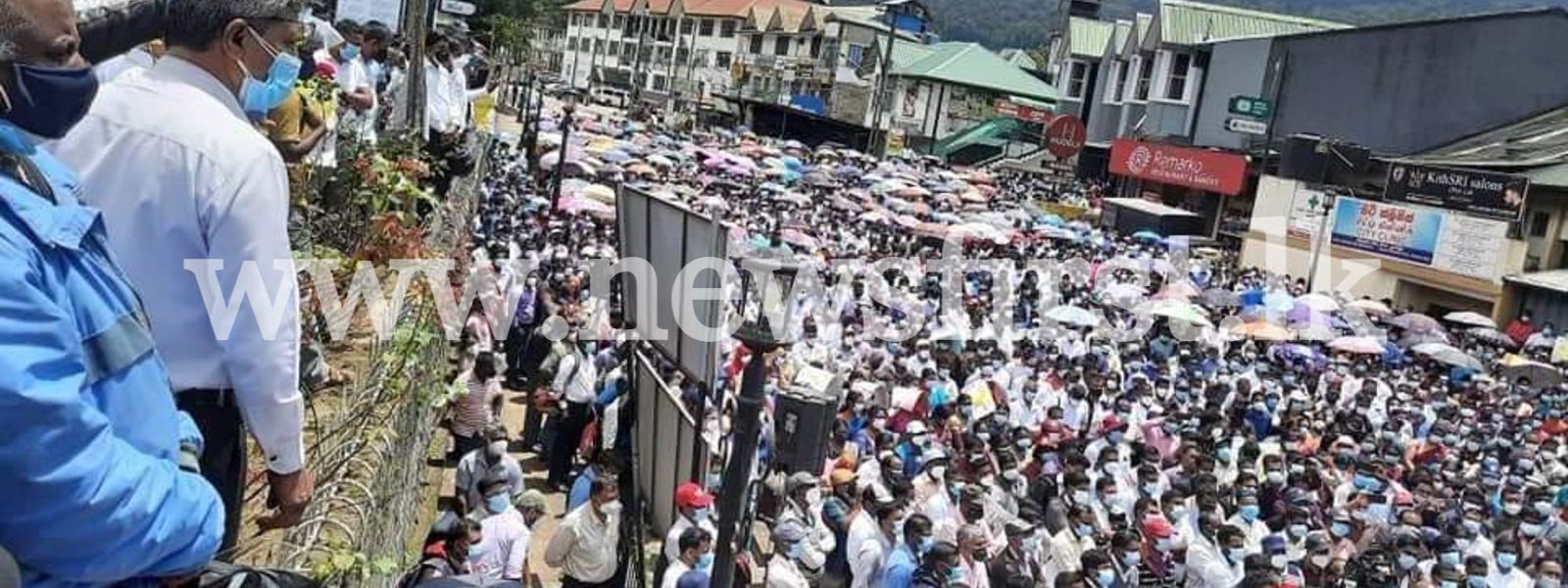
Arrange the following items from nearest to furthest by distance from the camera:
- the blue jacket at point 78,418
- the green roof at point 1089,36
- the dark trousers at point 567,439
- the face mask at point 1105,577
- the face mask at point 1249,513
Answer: the blue jacket at point 78,418 → the face mask at point 1105,577 → the face mask at point 1249,513 → the dark trousers at point 567,439 → the green roof at point 1089,36

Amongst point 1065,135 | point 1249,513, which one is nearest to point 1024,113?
point 1065,135

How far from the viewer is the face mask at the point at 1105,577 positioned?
8531 mm

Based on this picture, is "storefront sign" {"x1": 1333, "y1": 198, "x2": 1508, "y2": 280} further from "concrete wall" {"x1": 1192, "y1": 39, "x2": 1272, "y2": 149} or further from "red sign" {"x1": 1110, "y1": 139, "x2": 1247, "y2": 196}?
"concrete wall" {"x1": 1192, "y1": 39, "x2": 1272, "y2": 149}

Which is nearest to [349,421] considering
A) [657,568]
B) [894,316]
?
[657,568]

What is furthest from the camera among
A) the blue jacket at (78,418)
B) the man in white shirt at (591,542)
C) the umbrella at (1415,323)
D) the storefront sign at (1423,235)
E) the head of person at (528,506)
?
the storefront sign at (1423,235)

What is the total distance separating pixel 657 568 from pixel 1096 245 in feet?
67.2

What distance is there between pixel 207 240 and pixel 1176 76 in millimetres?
38901

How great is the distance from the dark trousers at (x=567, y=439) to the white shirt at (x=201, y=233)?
28.3 feet

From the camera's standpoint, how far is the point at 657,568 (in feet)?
26.1

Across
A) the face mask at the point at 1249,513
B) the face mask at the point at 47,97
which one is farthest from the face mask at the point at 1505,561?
the face mask at the point at 47,97

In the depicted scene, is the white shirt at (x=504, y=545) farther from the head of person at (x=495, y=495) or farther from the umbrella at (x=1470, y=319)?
the umbrella at (x=1470, y=319)

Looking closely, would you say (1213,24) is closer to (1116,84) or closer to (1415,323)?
(1116,84)

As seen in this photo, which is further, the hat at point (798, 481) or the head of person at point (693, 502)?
the hat at point (798, 481)

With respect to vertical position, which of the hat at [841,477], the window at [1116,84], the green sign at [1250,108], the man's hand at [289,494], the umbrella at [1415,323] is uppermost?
the window at [1116,84]
